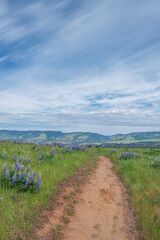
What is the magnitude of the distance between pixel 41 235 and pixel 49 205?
1.46 m

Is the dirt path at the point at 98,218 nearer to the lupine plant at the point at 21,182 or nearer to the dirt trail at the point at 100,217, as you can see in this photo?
the dirt trail at the point at 100,217

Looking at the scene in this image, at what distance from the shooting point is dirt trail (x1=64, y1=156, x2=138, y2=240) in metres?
4.27

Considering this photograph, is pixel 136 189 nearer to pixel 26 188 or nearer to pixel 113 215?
pixel 113 215

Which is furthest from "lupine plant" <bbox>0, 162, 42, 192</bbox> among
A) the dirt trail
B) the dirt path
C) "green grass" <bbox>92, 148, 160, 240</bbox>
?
"green grass" <bbox>92, 148, 160, 240</bbox>

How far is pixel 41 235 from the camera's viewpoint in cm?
396

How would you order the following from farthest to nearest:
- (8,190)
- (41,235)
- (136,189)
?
(136,189) → (8,190) → (41,235)

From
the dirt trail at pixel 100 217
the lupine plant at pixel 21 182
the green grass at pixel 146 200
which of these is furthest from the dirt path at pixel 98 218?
the lupine plant at pixel 21 182

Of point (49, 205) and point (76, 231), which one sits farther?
point (49, 205)

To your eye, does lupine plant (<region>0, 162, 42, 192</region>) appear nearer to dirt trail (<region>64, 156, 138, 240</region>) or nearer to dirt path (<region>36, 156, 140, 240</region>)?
dirt path (<region>36, 156, 140, 240</region>)

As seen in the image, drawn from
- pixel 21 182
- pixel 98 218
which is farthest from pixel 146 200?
pixel 21 182

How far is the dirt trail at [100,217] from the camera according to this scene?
427 centimetres

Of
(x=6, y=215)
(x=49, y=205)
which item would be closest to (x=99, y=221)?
(x=49, y=205)

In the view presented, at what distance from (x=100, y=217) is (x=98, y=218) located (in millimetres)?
106

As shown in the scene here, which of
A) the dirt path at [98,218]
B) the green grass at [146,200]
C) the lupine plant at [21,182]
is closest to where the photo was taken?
the dirt path at [98,218]
